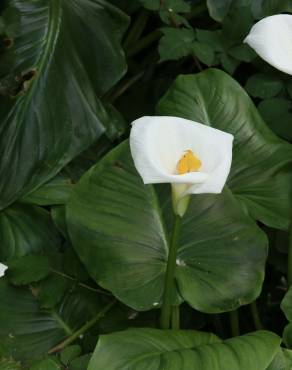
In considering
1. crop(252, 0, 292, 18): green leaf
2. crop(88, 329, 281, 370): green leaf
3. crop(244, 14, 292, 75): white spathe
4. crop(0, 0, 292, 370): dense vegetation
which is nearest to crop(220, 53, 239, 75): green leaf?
crop(0, 0, 292, 370): dense vegetation

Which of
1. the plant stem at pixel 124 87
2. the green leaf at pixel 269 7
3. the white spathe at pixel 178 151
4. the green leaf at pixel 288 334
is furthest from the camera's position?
the plant stem at pixel 124 87

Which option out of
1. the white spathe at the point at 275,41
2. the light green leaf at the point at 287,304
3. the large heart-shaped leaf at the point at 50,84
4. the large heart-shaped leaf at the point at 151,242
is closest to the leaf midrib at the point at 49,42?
the large heart-shaped leaf at the point at 50,84

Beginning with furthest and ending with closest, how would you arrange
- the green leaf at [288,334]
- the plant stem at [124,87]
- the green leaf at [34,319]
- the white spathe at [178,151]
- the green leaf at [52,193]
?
the plant stem at [124,87], the green leaf at [52,193], the green leaf at [34,319], the green leaf at [288,334], the white spathe at [178,151]

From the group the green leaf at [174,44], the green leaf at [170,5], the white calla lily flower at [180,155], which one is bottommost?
the green leaf at [174,44]

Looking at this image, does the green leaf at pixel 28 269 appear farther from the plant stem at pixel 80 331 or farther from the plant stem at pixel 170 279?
the plant stem at pixel 170 279

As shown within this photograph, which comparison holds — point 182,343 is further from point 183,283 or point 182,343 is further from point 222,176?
point 222,176

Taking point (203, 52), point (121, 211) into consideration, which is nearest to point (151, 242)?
point (121, 211)

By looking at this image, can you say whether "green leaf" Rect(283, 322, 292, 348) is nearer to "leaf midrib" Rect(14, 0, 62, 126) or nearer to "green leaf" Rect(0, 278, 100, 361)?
"green leaf" Rect(0, 278, 100, 361)
